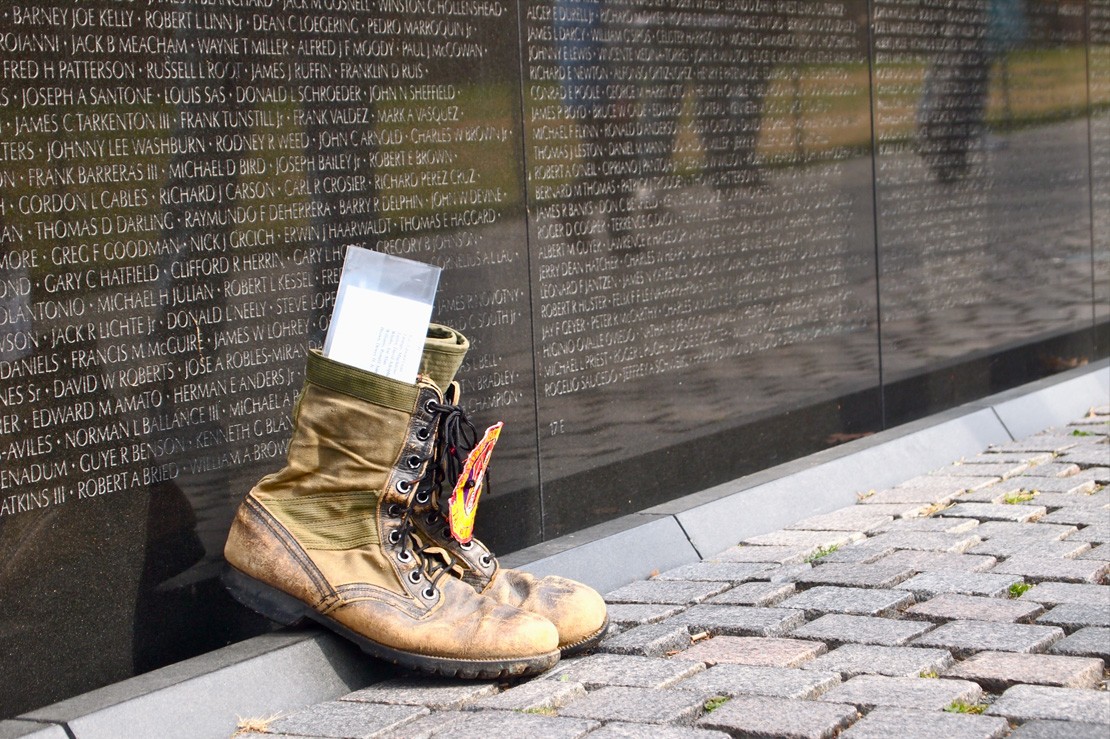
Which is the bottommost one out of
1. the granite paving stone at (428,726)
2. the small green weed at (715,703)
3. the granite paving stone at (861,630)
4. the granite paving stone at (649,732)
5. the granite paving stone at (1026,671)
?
the granite paving stone at (861,630)

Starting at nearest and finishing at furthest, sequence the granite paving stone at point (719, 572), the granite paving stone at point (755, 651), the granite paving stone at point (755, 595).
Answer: the granite paving stone at point (755, 651)
the granite paving stone at point (755, 595)
the granite paving stone at point (719, 572)

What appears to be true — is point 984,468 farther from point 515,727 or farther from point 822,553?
point 515,727

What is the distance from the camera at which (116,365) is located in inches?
151

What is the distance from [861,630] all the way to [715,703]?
69 centimetres

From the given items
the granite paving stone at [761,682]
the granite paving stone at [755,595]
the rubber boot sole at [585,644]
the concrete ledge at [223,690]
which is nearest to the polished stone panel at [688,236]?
the granite paving stone at [755,595]

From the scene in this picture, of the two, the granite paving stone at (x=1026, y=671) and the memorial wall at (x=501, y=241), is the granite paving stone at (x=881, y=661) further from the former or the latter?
the memorial wall at (x=501, y=241)

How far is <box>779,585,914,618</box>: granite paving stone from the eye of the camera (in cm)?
430

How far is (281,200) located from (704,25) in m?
2.33

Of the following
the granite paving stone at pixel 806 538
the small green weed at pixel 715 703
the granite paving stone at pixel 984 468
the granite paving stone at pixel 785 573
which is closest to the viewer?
the small green weed at pixel 715 703

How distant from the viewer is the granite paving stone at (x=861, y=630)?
4012 millimetres

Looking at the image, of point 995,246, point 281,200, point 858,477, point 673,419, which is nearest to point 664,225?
point 673,419

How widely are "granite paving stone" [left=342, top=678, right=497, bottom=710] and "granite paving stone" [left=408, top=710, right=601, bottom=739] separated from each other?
0.17m

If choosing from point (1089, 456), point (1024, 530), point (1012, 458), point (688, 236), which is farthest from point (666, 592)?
point (1089, 456)

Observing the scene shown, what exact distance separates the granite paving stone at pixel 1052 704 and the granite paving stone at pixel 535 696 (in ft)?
3.11
